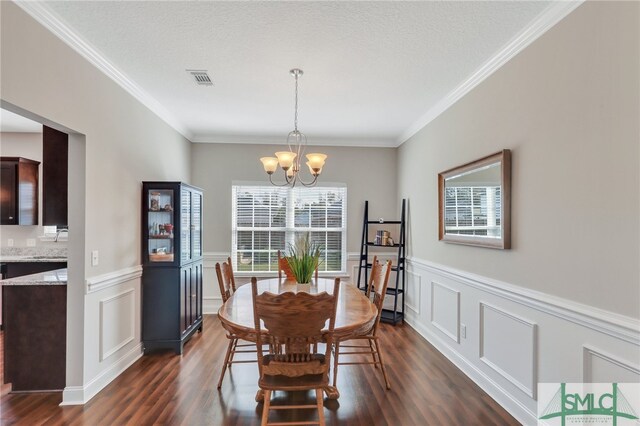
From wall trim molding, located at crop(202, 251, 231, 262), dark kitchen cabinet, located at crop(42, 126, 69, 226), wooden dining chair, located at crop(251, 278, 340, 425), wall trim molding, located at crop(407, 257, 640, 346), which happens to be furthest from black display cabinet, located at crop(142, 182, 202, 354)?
wall trim molding, located at crop(407, 257, 640, 346)

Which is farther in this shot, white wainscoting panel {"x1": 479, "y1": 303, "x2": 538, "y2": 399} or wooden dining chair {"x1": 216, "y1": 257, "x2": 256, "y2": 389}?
wooden dining chair {"x1": 216, "y1": 257, "x2": 256, "y2": 389}

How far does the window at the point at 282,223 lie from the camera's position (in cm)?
527

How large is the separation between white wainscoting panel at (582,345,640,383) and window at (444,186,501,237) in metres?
1.02

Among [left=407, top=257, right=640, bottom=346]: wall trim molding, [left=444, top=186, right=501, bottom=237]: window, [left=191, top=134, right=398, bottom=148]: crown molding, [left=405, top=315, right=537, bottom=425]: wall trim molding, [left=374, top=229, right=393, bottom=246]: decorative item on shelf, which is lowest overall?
[left=405, top=315, right=537, bottom=425]: wall trim molding

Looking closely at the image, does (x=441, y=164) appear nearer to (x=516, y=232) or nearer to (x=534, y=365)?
(x=516, y=232)

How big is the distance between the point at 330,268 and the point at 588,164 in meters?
3.95

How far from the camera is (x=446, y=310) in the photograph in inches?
139

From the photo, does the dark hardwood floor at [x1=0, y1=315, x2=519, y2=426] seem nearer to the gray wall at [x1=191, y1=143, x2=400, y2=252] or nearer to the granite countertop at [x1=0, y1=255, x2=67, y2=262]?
the granite countertop at [x1=0, y1=255, x2=67, y2=262]

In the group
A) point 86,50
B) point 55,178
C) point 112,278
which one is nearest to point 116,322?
point 112,278

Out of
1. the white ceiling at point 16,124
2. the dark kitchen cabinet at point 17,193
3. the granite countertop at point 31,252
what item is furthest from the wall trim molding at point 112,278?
the white ceiling at point 16,124

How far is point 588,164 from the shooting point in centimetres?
183

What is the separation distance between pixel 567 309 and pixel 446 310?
1668 mm

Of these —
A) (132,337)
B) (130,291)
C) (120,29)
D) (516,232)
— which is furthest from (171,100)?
(516,232)

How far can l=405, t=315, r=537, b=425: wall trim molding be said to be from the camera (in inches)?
91.2
